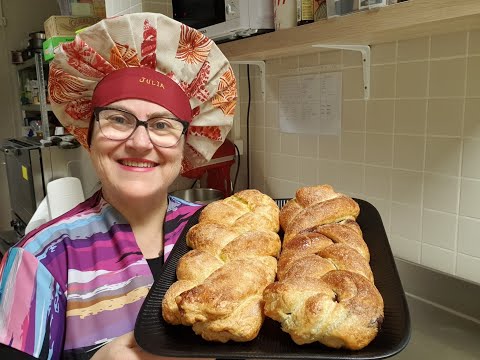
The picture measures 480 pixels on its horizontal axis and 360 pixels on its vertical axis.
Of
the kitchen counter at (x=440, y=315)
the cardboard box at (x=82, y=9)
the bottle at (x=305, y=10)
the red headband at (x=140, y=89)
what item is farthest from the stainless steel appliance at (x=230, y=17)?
the cardboard box at (x=82, y=9)

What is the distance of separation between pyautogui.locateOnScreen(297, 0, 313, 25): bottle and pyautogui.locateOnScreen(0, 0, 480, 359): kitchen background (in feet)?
0.74

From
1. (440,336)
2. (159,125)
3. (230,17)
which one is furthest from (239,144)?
(440,336)

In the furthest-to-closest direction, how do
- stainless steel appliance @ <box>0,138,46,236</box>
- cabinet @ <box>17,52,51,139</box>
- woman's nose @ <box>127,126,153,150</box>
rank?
cabinet @ <box>17,52,51,139</box> < stainless steel appliance @ <box>0,138,46,236</box> < woman's nose @ <box>127,126,153,150</box>

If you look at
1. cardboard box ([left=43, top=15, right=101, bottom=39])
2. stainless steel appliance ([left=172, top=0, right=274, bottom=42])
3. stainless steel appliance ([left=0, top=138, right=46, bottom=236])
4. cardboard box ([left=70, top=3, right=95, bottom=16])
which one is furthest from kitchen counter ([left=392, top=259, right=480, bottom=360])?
cardboard box ([left=70, top=3, right=95, bottom=16])

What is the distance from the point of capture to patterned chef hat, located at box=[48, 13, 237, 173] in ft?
Result: 2.85

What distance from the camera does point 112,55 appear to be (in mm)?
904

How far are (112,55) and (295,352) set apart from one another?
0.71 meters

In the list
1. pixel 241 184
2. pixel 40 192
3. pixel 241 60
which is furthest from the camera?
pixel 40 192

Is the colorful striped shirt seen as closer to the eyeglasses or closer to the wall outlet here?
the eyeglasses

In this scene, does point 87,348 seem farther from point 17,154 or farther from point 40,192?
point 17,154

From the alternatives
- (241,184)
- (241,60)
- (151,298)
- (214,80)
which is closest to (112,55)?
(214,80)

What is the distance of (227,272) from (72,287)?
39cm

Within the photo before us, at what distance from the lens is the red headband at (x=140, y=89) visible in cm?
86

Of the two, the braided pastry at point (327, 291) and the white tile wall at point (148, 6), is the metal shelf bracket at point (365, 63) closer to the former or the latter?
the braided pastry at point (327, 291)
